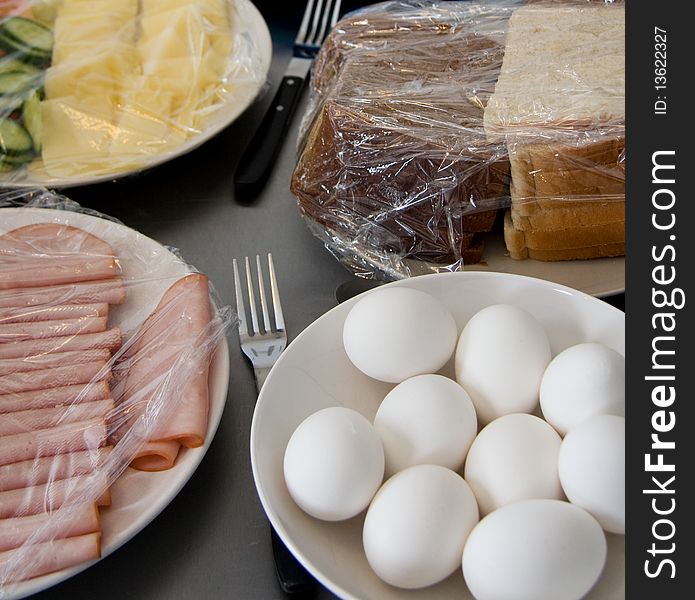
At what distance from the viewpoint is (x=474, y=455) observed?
58 centimetres

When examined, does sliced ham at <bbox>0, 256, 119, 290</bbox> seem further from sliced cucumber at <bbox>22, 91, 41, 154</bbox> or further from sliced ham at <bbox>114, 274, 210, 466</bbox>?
sliced cucumber at <bbox>22, 91, 41, 154</bbox>

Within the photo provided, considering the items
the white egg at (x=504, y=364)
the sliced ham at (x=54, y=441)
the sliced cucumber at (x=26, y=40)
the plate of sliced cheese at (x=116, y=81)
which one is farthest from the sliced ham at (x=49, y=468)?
the sliced cucumber at (x=26, y=40)

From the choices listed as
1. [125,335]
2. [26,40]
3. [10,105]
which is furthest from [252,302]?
[26,40]

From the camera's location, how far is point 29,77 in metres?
1.08

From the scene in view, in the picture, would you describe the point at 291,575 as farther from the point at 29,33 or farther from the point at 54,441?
the point at 29,33

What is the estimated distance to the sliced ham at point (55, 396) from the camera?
68cm

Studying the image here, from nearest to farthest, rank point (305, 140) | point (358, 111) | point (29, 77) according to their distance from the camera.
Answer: point (358, 111)
point (305, 140)
point (29, 77)

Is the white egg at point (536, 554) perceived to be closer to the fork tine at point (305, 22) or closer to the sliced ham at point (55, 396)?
the sliced ham at point (55, 396)

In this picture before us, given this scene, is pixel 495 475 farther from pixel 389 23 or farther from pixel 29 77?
pixel 29 77

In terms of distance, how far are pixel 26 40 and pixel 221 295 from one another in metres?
0.54

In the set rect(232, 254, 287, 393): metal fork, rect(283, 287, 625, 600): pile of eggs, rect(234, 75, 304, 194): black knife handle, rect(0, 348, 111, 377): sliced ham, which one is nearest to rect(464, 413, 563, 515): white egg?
rect(283, 287, 625, 600): pile of eggs
